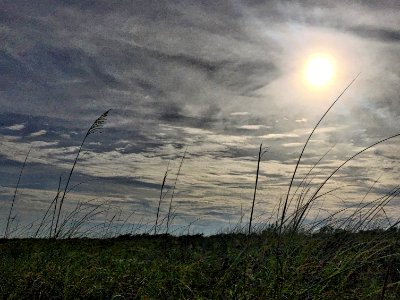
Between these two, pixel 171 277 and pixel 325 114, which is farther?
pixel 171 277

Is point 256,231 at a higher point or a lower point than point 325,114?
lower

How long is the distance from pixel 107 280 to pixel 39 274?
2.52ft

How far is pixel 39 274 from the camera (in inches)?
207

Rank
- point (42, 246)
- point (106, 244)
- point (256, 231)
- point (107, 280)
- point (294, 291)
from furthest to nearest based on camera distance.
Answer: point (106, 244) < point (256, 231) < point (42, 246) < point (107, 280) < point (294, 291)

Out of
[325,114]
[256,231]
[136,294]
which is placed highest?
[325,114]

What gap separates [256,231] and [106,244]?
463 cm

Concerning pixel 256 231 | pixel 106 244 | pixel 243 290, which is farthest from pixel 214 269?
pixel 106 244

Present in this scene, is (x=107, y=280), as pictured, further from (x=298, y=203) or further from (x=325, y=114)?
(x=325, y=114)

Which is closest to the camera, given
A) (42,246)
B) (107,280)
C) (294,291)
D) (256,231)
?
(294,291)

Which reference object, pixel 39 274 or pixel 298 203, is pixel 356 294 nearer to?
pixel 298 203

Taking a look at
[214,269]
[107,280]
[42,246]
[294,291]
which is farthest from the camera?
[42,246]

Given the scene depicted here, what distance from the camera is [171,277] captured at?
514 centimetres

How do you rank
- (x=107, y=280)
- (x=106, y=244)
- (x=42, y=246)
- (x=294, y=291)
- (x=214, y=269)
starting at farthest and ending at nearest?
(x=106, y=244), (x=42, y=246), (x=214, y=269), (x=107, y=280), (x=294, y=291)

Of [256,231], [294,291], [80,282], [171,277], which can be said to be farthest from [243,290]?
[256,231]
